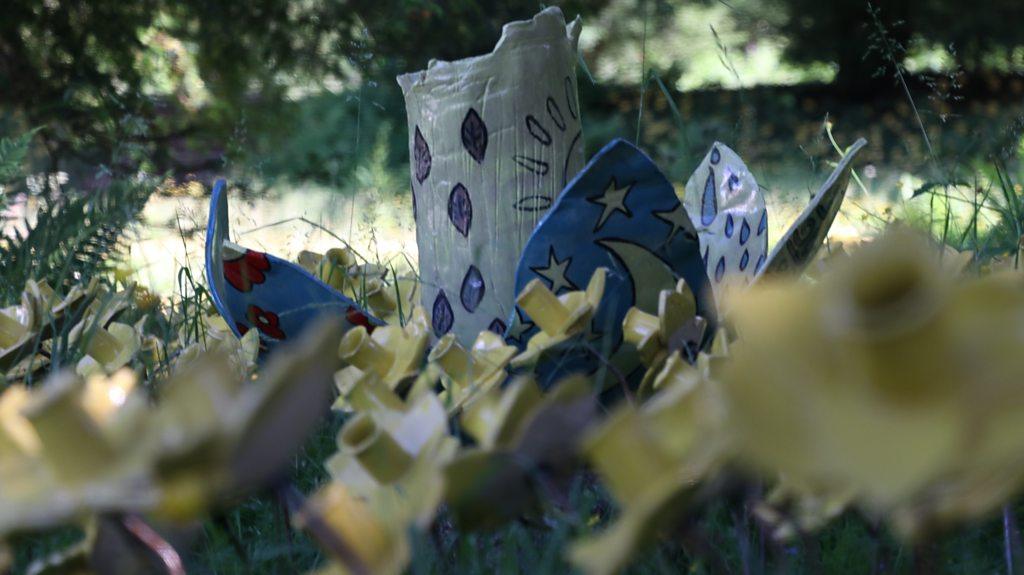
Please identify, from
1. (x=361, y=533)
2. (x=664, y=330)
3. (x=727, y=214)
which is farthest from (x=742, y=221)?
(x=361, y=533)

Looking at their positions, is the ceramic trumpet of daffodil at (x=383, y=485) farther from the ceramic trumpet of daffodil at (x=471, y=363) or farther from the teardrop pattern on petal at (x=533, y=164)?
the teardrop pattern on petal at (x=533, y=164)

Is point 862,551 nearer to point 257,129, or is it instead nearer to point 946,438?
point 946,438

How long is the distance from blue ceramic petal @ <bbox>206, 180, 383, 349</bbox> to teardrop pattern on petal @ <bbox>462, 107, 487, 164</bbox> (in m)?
0.18

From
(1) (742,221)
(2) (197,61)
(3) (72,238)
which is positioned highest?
(2) (197,61)

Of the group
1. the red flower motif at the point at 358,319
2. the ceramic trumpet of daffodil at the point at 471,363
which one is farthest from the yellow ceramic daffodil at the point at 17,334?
the ceramic trumpet of daffodil at the point at 471,363

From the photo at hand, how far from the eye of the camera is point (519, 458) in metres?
0.34

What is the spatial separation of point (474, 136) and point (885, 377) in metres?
0.65

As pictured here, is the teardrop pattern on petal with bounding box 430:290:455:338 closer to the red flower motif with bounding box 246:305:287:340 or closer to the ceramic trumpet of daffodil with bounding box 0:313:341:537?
the red flower motif with bounding box 246:305:287:340

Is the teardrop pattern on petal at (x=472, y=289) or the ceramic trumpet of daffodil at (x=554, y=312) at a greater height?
the ceramic trumpet of daffodil at (x=554, y=312)

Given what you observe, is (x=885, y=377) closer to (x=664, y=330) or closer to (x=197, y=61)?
(x=664, y=330)

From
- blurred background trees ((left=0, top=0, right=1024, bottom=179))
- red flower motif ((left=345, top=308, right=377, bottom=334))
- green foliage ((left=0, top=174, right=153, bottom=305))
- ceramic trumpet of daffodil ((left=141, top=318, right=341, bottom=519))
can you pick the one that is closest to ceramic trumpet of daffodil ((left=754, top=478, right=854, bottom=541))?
ceramic trumpet of daffodil ((left=141, top=318, right=341, bottom=519))

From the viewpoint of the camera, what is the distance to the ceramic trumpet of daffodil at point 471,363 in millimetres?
604

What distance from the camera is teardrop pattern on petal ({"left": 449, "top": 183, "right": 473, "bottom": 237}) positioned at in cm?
89

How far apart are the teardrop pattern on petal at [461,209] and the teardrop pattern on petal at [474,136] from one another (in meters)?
0.04
